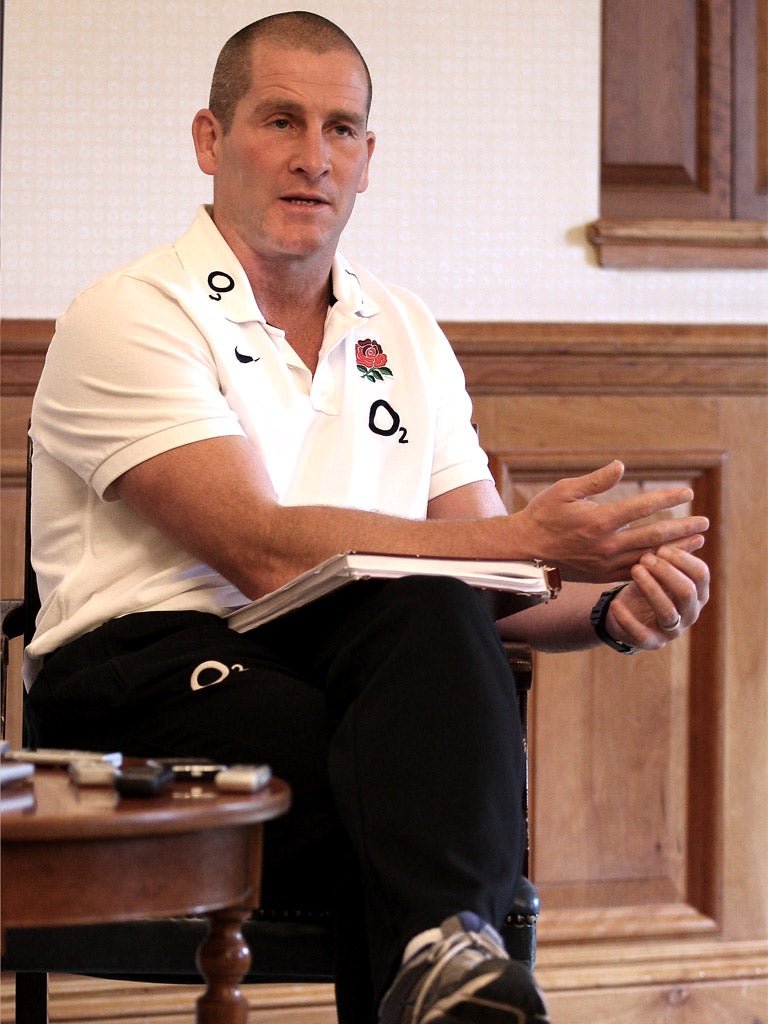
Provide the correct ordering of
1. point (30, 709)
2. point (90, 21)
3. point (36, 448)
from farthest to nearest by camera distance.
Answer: point (90, 21), point (36, 448), point (30, 709)

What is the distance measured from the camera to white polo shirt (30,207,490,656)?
1.42 meters

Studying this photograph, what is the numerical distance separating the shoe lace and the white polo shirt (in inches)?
23.3

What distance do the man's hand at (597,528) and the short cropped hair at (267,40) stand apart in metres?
0.70

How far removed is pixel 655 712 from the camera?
236cm

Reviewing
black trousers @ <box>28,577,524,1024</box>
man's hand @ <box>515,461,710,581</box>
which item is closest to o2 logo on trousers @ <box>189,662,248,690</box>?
black trousers @ <box>28,577,524,1024</box>

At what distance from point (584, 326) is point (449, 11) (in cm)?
57

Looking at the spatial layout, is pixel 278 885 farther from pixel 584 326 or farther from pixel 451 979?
pixel 584 326

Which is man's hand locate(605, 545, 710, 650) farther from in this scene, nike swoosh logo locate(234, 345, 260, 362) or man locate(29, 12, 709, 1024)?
nike swoosh logo locate(234, 345, 260, 362)

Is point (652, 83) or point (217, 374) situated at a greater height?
point (652, 83)

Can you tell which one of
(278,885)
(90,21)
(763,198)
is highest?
(90,21)

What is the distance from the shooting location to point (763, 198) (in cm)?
243

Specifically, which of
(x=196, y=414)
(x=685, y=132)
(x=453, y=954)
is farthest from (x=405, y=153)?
(x=453, y=954)

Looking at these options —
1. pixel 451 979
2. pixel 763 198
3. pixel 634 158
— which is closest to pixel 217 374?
pixel 451 979

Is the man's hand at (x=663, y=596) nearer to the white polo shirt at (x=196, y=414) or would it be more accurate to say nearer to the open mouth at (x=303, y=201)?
the white polo shirt at (x=196, y=414)
